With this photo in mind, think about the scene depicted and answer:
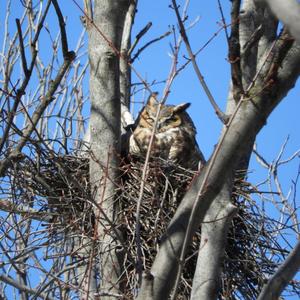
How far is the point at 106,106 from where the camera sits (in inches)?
136

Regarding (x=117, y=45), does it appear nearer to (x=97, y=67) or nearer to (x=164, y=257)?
(x=97, y=67)

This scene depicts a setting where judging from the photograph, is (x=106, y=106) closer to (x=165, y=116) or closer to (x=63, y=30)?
(x=63, y=30)

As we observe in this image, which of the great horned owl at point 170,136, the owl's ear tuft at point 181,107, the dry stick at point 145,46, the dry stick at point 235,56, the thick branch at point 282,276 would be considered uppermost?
the dry stick at point 145,46

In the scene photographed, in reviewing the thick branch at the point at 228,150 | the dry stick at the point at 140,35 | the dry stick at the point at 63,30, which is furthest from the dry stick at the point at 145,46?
the thick branch at the point at 228,150

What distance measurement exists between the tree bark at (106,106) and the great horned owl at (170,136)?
30.4 inches

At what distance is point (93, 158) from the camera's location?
3510mm

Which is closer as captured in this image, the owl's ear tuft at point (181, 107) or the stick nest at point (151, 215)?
the stick nest at point (151, 215)

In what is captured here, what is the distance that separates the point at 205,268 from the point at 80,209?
1.52 meters

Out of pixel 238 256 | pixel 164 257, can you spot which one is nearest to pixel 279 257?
pixel 238 256

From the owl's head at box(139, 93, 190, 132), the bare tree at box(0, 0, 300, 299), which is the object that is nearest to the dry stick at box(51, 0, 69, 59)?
the bare tree at box(0, 0, 300, 299)

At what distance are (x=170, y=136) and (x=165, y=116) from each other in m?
0.21

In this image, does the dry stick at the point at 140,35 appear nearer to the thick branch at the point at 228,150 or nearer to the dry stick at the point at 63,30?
the dry stick at the point at 63,30

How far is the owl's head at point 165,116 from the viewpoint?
4625 millimetres

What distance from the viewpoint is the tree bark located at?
11.0ft
